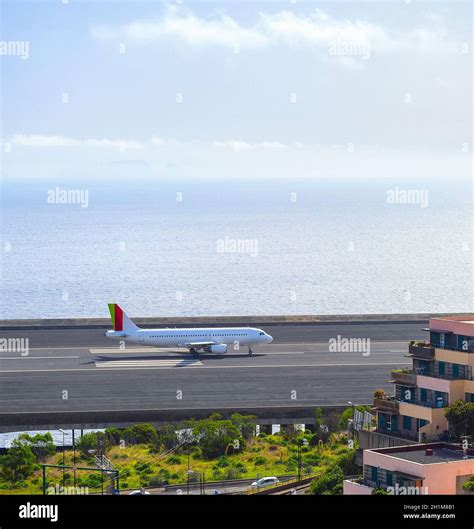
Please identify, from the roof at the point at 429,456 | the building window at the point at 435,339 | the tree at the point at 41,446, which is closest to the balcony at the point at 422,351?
the building window at the point at 435,339

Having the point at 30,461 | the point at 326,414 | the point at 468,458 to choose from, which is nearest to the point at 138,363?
the point at 326,414

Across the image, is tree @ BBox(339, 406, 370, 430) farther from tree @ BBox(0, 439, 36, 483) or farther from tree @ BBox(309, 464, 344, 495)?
tree @ BBox(309, 464, 344, 495)

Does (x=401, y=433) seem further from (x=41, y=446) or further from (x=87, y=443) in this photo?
(x=41, y=446)

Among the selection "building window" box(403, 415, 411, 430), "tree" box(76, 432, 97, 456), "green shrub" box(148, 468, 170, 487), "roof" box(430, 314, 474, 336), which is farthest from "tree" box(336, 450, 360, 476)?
"tree" box(76, 432, 97, 456)

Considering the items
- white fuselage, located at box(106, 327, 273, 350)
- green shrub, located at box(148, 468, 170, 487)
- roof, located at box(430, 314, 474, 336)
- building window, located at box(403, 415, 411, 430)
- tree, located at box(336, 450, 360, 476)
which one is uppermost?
roof, located at box(430, 314, 474, 336)

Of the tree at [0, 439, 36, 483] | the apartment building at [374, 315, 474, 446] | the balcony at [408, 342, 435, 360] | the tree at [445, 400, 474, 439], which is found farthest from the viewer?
the tree at [0, 439, 36, 483]
